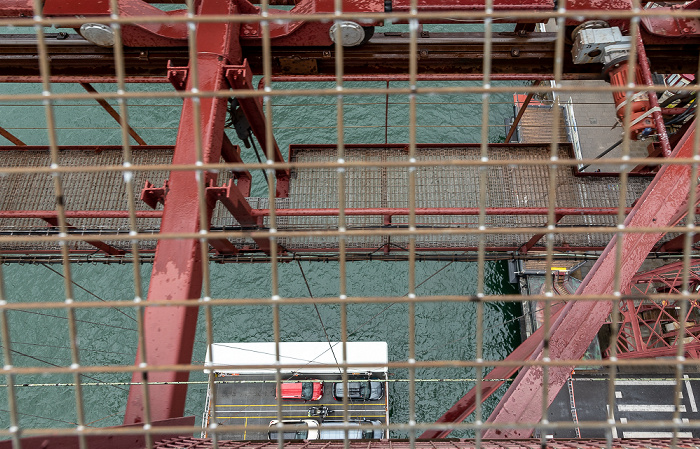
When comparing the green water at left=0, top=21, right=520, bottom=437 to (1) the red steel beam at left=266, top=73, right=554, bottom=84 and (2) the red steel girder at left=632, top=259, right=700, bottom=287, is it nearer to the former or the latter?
(2) the red steel girder at left=632, top=259, right=700, bottom=287

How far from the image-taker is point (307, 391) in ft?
54.5

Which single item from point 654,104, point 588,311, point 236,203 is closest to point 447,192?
point 654,104

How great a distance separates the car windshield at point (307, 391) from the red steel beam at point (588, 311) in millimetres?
9886

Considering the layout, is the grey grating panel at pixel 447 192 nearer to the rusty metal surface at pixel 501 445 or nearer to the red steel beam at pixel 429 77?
the red steel beam at pixel 429 77

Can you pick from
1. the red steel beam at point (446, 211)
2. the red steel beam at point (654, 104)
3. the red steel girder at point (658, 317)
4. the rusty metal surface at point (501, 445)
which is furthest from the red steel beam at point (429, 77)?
the rusty metal surface at point (501, 445)

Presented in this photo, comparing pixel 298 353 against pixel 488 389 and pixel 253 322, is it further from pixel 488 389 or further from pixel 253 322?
pixel 488 389

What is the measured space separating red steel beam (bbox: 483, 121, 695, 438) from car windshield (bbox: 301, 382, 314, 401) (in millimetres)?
9886

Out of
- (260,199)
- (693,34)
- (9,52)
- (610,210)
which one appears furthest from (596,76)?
(9,52)

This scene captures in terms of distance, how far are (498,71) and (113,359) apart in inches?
654

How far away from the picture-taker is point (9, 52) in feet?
39.3

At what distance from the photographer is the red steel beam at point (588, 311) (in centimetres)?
723

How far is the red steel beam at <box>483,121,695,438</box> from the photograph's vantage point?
7227mm

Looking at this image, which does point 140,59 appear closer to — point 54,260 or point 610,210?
point 54,260

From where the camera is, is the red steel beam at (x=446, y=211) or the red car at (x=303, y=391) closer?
the red steel beam at (x=446, y=211)
